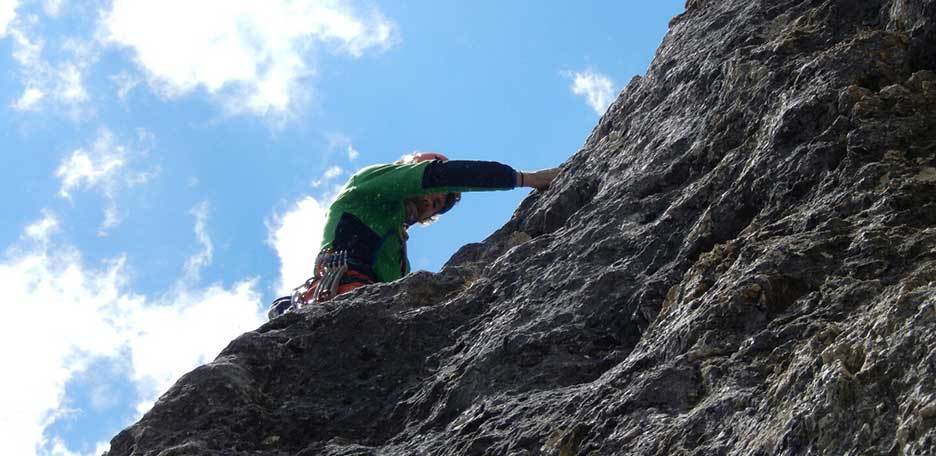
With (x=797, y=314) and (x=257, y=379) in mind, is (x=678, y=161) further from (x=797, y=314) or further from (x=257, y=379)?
(x=257, y=379)

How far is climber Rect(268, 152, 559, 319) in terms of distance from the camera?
954cm

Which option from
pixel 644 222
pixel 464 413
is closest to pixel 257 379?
pixel 464 413

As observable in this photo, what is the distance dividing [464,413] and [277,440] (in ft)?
3.77

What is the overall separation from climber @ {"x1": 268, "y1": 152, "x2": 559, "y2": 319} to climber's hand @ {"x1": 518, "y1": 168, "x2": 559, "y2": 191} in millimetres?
35

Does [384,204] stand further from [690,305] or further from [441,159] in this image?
[690,305]

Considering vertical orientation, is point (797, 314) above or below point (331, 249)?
below

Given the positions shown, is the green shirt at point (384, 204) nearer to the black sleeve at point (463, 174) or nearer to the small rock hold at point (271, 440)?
the black sleeve at point (463, 174)

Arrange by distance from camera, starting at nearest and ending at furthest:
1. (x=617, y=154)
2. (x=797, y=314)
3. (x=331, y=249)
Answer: (x=797, y=314), (x=617, y=154), (x=331, y=249)

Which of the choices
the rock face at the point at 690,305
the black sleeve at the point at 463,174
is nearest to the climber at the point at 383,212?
the black sleeve at the point at 463,174

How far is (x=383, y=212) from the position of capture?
397 inches

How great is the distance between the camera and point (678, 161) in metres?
7.13

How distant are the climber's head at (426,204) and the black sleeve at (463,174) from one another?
0.40m

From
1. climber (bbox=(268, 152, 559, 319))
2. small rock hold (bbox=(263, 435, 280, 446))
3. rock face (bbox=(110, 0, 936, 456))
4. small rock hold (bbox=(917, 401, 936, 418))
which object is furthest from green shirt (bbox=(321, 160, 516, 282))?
small rock hold (bbox=(917, 401, 936, 418))

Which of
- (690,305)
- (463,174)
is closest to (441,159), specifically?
(463,174)
